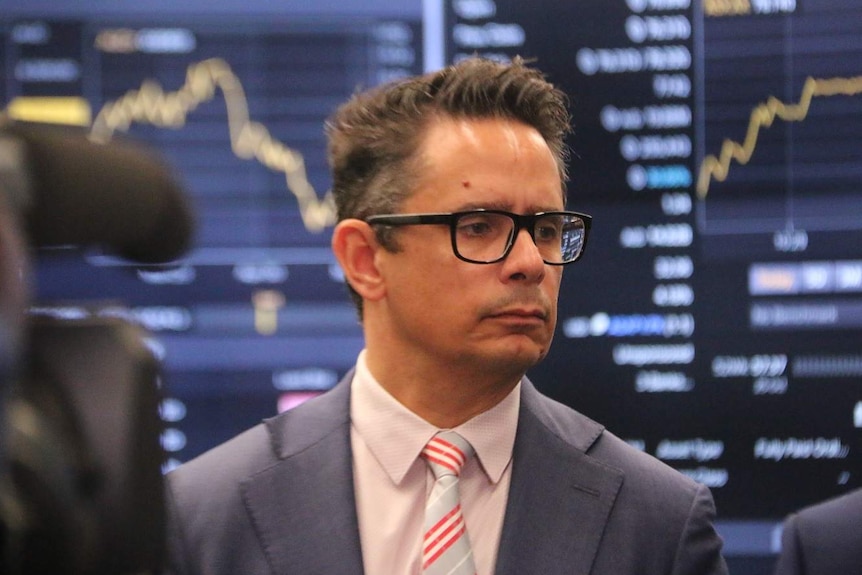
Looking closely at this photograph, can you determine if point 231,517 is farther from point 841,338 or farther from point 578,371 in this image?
point 841,338

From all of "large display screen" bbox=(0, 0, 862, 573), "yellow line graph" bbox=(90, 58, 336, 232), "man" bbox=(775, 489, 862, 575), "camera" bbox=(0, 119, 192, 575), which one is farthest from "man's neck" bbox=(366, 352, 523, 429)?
"yellow line graph" bbox=(90, 58, 336, 232)

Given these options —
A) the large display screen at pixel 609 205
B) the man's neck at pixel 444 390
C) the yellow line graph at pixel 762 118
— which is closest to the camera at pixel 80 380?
the man's neck at pixel 444 390

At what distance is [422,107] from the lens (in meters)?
1.78

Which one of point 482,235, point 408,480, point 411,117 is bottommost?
point 408,480

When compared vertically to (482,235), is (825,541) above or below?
below

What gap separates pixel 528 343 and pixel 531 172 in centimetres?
→ 24

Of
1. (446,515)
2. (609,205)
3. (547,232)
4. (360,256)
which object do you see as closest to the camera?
(446,515)

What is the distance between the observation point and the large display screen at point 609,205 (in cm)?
268

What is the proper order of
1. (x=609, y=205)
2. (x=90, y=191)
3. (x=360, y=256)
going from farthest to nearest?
(x=609, y=205)
(x=360, y=256)
(x=90, y=191)

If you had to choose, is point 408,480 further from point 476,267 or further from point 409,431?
point 476,267

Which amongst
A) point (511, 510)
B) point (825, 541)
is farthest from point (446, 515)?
point (825, 541)

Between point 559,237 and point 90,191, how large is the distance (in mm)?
998

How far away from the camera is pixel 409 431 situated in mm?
1676

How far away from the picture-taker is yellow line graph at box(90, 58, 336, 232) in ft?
9.18
